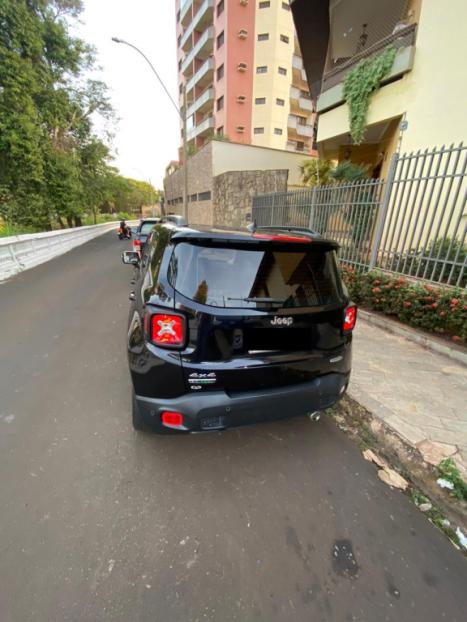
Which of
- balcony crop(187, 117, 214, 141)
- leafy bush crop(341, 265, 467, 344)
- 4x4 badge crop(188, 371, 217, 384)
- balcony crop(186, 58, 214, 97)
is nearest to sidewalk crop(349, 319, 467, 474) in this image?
leafy bush crop(341, 265, 467, 344)

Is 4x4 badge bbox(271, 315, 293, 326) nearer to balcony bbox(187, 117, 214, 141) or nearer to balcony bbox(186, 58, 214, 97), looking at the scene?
balcony bbox(187, 117, 214, 141)

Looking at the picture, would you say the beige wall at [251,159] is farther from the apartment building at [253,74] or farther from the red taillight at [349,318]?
the red taillight at [349,318]

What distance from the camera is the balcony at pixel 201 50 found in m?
24.2

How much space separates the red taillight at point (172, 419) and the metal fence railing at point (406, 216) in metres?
4.18

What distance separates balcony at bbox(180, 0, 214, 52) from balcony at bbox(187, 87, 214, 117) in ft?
19.8

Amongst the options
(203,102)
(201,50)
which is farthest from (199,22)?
(203,102)

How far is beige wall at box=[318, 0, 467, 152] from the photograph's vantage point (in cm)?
537

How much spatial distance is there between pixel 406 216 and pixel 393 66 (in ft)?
14.0

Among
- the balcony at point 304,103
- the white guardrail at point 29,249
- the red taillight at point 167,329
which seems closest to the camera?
the red taillight at point 167,329

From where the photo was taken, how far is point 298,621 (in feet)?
4.15

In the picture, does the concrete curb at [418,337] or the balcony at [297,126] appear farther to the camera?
the balcony at [297,126]

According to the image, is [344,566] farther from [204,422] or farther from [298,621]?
[204,422]

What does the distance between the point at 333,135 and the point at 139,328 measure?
961cm

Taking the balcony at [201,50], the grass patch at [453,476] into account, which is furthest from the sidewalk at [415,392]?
the balcony at [201,50]
